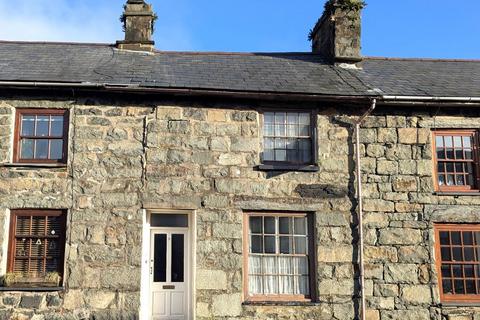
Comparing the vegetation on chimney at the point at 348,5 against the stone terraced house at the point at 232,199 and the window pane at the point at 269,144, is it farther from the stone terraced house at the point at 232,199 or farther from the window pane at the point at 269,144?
the window pane at the point at 269,144

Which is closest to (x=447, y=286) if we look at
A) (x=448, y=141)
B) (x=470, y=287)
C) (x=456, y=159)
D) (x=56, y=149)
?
(x=470, y=287)

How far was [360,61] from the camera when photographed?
44.9ft

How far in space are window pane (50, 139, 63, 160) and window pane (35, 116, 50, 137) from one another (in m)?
0.22

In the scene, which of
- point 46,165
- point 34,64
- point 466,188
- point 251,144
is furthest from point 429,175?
point 34,64

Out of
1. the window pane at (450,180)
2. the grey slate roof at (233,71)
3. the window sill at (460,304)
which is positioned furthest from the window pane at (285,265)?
the window pane at (450,180)

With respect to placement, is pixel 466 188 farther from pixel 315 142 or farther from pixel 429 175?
pixel 315 142

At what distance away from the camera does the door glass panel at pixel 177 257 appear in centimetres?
1084

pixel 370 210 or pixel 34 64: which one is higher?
pixel 34 64

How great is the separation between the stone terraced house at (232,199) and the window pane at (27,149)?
0.04 m

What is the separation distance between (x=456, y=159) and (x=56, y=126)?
8062 mm

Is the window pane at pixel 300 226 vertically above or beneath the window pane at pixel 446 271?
above

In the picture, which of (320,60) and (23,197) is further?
(320,60)

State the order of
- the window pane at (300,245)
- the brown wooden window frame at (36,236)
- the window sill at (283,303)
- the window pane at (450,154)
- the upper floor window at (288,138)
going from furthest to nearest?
the window pane at (450,154)
the upper floor window at (288,138)
the window pane at (300,245)
the window sill at (283,303)
the brown wooden window frame at (36,236)

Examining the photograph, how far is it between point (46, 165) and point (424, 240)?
744 cm
